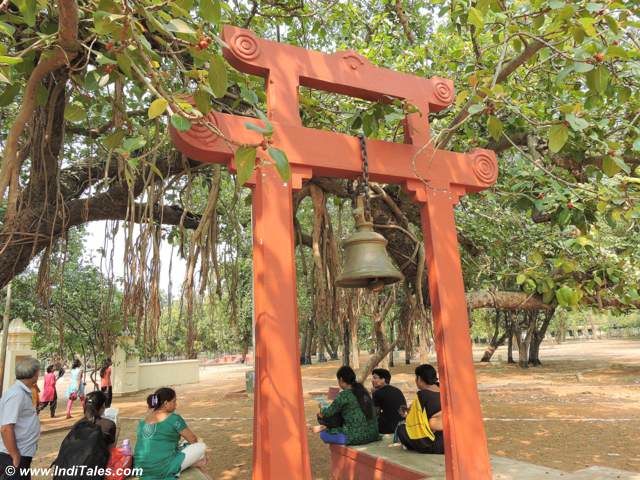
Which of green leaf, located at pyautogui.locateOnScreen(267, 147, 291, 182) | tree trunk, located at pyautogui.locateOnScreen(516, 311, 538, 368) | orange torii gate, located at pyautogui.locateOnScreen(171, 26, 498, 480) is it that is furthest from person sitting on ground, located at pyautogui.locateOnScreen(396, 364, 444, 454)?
tree trunk, located at pyautogui.locateOnScreen(516, 311, 538, 368)

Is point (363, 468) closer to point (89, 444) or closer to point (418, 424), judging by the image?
point (418, 424)

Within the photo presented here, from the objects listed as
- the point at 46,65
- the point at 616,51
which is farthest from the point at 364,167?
the point at 46,65

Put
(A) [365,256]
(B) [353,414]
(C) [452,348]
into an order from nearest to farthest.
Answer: (A) [365,256]
(C) [452,348]
(B) [353,414]

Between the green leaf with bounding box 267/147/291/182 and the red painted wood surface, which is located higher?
the green leaf with bounding box 267/147/291/182

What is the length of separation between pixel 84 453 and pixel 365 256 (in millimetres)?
2317

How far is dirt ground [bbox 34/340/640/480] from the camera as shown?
19.4 ft

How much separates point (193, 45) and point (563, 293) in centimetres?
488

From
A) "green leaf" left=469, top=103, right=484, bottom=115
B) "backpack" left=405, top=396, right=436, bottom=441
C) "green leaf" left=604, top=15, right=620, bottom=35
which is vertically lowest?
"backpack" left=405, top=396, right=436, bottom=441

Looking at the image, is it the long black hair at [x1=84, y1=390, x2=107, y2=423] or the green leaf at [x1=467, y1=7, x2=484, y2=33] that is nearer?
the green leaf at [x1=467, y1=7, x2=484, y2=33]

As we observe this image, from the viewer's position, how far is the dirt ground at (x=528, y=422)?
19.4 ft

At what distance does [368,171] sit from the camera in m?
2.98

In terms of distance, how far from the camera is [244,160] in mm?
1666

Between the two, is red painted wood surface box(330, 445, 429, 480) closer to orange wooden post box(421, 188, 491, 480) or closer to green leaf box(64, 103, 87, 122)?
orange wooden post box(421, 188, 491, 480)

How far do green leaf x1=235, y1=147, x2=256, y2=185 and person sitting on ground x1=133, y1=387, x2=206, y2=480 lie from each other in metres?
2.41
